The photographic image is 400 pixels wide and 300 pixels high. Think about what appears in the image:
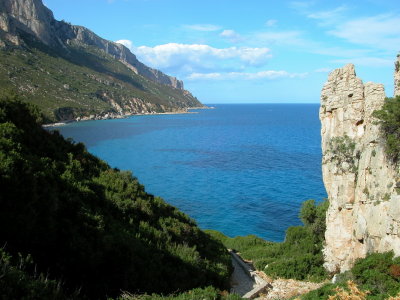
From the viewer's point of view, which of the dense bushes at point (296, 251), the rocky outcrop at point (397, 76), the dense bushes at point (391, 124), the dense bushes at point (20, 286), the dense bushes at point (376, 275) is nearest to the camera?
the dense bushes at point (20, 286)

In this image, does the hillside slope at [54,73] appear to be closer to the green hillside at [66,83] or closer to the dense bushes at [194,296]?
the green hillside at [66,83]

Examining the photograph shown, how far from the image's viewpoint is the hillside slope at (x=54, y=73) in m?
107

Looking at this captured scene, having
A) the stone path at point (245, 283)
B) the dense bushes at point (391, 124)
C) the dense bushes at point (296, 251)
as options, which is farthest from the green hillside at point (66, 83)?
the dense bushes at point (391, 124)

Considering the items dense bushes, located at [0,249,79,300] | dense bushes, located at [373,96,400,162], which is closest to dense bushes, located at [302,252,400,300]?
dense bushes, located at [373,96,400,162]

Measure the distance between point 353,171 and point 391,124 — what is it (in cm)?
323

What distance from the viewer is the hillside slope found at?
352ft

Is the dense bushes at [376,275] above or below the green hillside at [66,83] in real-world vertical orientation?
below

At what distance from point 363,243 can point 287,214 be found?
19.9 m

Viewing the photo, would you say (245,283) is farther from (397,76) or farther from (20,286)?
(397,76)

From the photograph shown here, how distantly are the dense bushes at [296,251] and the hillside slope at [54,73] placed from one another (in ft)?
279

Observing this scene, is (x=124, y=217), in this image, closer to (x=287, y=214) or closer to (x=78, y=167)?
(x=78, y=167)

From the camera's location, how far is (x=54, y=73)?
133 meters

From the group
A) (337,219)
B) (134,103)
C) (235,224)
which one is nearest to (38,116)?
(337,219)

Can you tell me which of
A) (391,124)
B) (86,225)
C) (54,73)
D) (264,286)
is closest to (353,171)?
(391,124)
